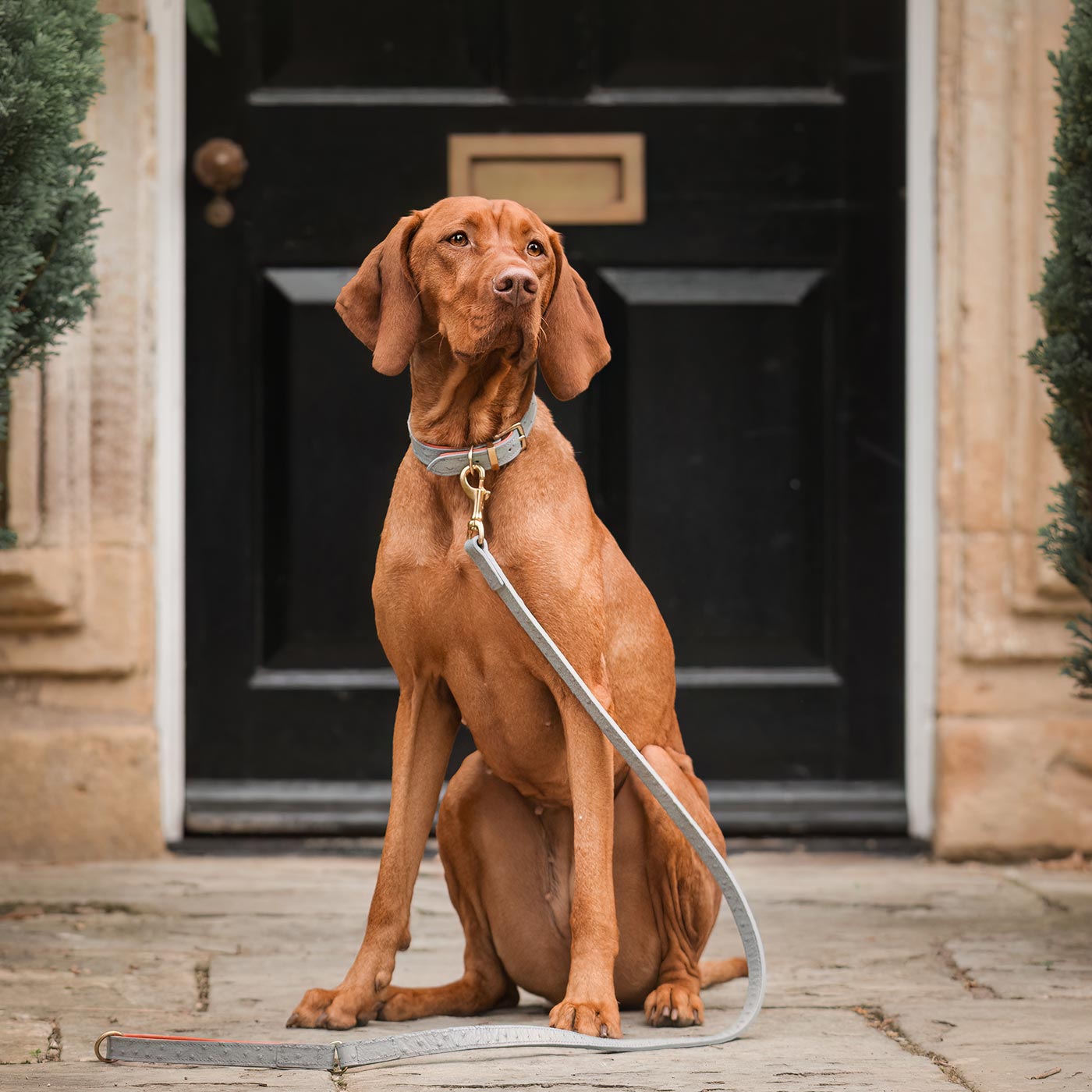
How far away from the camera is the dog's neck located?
8.07 feet

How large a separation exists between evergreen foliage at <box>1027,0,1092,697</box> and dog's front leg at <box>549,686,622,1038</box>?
52.4 inches

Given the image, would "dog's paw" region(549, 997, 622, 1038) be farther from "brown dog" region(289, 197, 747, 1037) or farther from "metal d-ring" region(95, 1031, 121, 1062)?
"metal d-ring" region(95, 1031, 121, 1062)

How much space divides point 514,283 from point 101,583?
7.00ft

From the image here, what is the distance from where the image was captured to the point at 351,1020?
2410 millimetres

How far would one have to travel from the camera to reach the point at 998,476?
160 inches

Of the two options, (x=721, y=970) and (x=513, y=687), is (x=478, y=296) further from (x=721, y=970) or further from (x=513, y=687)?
(x=721, y=970)

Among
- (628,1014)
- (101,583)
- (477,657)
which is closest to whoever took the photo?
(477,657)

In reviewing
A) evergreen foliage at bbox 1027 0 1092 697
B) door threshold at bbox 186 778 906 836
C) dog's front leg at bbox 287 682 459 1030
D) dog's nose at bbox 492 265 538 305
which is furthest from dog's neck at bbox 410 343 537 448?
door threshold at bbox 186 778 906 836

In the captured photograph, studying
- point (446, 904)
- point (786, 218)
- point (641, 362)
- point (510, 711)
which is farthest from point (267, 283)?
point (510, 711)

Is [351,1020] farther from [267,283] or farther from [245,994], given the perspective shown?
[267,283]

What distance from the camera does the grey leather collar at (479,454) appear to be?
2.45 m

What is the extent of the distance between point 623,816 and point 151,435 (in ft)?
6.71

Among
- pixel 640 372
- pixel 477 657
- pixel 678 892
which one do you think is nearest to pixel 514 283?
pixel 477 657

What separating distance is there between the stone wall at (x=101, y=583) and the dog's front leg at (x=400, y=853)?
167 cm
